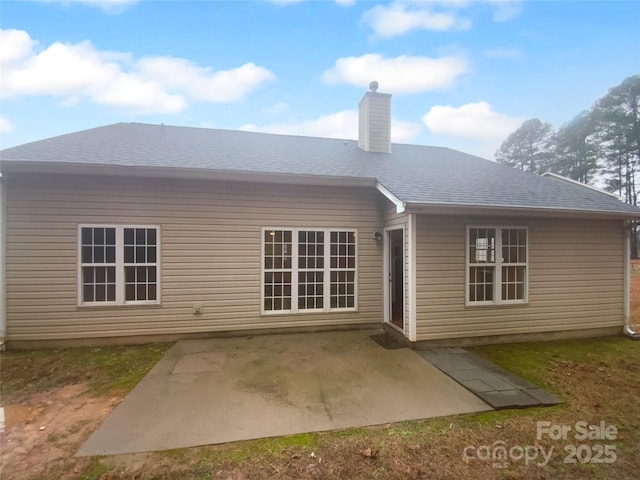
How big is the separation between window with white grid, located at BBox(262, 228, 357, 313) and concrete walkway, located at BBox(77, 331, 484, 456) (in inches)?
44.9

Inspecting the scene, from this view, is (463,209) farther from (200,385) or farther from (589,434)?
(200,385)

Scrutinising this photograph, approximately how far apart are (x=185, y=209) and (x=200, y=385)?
324 centimetres

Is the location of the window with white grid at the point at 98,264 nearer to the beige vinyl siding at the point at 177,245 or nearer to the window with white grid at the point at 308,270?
the beige vinyl siding at the point at 177,245

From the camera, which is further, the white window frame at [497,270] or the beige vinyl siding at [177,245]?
the white window frame at [497,270]

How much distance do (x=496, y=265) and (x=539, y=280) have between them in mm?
1034

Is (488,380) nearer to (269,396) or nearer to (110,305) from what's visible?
(269,396)

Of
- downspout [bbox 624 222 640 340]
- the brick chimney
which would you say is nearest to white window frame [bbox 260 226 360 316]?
the brick chimney

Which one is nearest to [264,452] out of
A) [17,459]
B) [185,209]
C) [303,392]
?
[303,392]

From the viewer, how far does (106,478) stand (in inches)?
88.5

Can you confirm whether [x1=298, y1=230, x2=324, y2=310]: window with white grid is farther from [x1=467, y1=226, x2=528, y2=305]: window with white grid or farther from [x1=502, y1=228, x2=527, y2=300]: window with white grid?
[x1=502, y1=228, x2=527, y2=300]: window with white grid

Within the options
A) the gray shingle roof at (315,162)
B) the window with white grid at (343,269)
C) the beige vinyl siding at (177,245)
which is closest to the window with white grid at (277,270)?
the beige vinyl siding at (177,245)

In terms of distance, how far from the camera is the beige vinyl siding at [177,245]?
5.32 meters

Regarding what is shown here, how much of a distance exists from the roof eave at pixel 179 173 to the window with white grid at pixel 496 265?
90.8 inches

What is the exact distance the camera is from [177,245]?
18.9 feet
